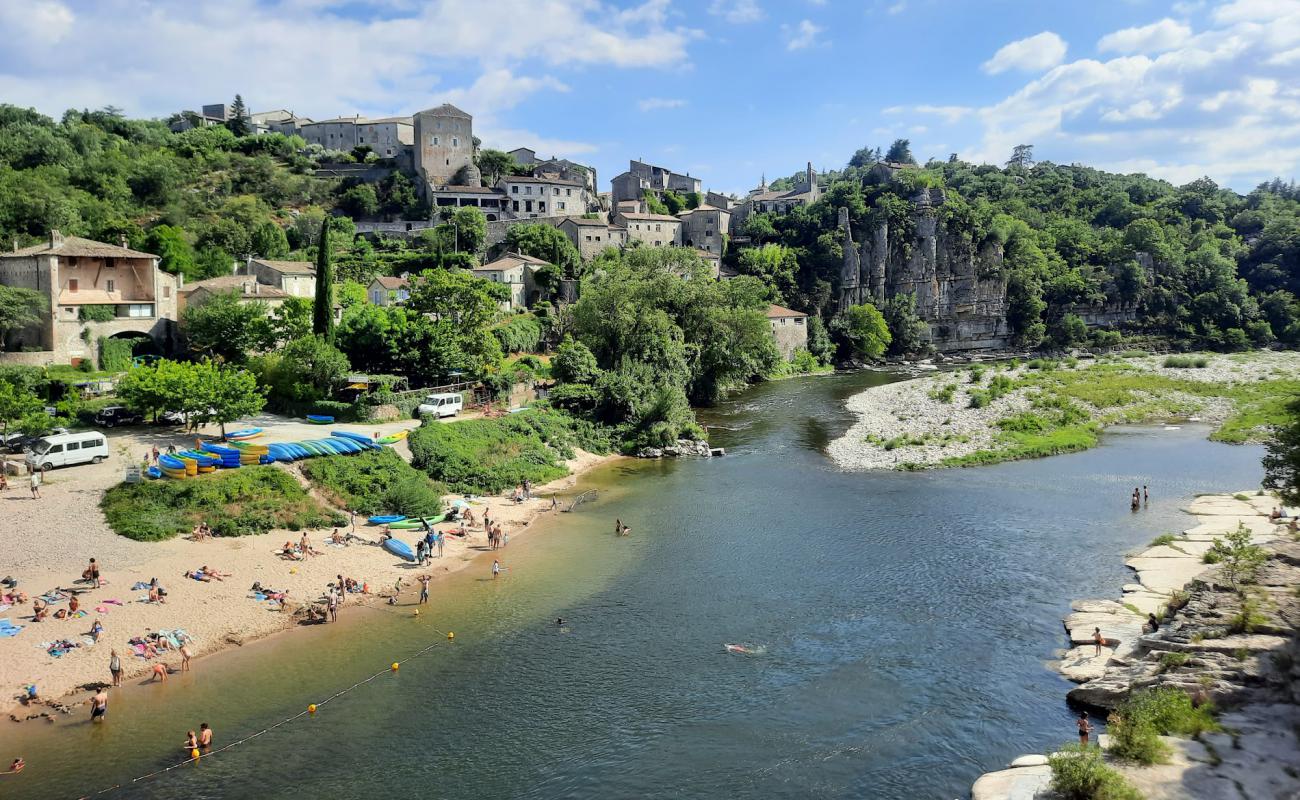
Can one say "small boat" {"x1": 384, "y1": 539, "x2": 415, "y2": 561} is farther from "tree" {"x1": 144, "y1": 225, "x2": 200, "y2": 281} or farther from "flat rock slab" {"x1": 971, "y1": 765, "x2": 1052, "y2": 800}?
"tree" {"x1": 144, "y1": 225, "x2": 200, "y2": 281}

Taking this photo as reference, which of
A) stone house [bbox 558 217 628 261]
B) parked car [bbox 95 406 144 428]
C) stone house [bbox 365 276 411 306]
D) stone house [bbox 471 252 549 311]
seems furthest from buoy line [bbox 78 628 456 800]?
stone house [bbox 558 217 628 261]

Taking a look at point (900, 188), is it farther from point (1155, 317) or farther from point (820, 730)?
point (820, 730)

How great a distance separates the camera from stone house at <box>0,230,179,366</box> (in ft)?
152

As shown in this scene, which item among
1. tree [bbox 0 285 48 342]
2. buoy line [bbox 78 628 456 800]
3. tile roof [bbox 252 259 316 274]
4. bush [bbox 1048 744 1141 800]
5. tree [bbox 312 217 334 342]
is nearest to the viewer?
bush [bbox 1048 744 1141 800]

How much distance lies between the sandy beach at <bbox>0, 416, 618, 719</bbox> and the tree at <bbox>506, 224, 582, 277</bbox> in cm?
5419

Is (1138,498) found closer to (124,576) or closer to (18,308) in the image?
(124,576)

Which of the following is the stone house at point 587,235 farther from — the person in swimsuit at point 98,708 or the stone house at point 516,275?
the person in swimsuit at point 98,708

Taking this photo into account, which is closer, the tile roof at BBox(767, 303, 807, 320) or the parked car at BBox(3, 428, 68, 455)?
the parked car at BBox(3, 428, 68, 455)

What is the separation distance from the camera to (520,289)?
8075 cm

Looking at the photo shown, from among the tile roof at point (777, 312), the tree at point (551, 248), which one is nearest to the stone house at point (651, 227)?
the tree at point (551, 248)

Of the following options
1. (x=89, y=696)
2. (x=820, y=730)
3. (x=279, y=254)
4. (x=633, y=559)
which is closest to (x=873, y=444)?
(x=633, y=559)

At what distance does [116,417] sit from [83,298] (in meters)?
13.1

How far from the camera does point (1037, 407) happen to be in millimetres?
56938

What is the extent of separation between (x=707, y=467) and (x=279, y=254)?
5460cm
